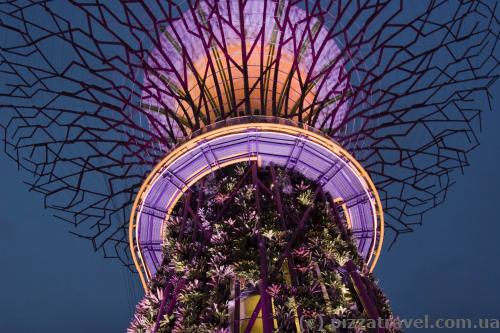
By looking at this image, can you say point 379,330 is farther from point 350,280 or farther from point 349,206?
point 349,206

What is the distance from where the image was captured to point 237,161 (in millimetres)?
17516

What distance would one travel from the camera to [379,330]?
1336 cm

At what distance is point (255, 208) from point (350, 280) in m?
3.51

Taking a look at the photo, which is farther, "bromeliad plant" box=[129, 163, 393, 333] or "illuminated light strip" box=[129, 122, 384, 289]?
A: "illuminated light strip" box=[129, 122, 384, 289]

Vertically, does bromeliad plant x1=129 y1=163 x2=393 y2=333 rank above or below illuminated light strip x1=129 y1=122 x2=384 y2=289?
below

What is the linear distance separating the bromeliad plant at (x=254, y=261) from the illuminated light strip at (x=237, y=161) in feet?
1.42

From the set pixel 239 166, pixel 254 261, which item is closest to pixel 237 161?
pixel 239 166

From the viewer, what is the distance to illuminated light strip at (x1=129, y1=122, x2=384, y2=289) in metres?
16.3

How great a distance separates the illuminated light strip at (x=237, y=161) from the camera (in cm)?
1627

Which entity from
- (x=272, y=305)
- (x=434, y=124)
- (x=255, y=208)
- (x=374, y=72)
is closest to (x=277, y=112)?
(x=374, y=72)

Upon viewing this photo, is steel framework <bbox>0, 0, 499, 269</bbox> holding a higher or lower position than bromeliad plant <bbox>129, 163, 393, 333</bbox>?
higher

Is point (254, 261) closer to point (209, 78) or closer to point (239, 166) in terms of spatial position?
point (239, 166)

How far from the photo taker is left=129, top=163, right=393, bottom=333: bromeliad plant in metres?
12.8

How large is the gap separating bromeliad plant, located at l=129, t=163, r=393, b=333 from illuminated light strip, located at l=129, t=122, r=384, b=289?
434mm
